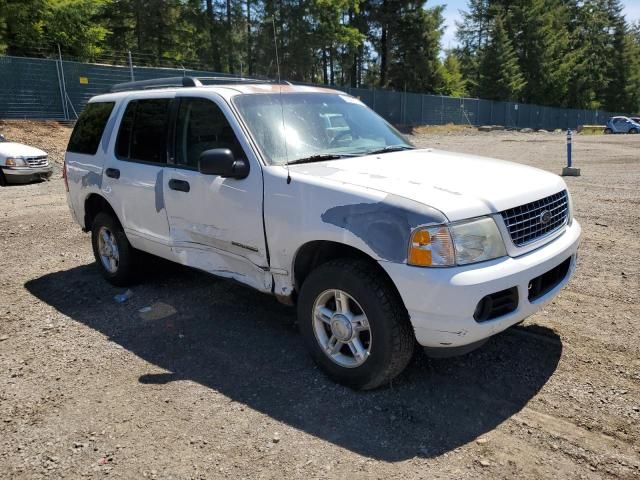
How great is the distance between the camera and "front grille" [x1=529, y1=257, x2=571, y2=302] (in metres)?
3.24

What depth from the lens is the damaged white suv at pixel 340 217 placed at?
297cm

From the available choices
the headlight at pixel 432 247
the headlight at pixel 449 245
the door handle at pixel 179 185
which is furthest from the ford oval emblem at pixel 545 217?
the door handle at pixel 179 185

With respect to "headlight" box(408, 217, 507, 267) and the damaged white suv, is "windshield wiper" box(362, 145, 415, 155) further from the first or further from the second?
"headlight" box(408, 217, 507, 267)

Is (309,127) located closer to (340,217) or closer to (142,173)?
(340,217)

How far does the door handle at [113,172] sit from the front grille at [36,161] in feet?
29.7

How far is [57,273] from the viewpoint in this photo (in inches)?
243

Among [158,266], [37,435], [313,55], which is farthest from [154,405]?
[313,55]

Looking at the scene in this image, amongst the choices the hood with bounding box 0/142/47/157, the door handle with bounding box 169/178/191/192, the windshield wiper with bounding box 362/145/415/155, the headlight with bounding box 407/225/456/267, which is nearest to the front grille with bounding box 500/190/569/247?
the headlight with bounding box 407/225/456/267

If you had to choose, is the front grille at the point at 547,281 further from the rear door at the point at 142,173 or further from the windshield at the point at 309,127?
the rear door at the point at 142,173

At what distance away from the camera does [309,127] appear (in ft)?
13.6

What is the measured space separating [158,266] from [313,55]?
3654cm

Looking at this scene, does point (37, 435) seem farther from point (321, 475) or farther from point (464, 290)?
point (464, 290)

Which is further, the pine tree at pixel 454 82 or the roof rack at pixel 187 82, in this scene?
the pine tree at pixel 454 82

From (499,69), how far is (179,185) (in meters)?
61.2
